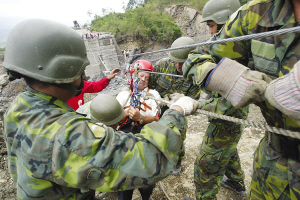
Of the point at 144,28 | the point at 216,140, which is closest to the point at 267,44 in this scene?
the point at 216,140

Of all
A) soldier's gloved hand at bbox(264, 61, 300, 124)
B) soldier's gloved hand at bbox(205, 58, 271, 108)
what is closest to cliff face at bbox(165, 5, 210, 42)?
soldier's gloved hand at bbox(205, 58, 271, 108)

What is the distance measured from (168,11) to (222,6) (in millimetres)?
35876

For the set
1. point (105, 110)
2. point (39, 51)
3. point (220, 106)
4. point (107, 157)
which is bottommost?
point (105, 110)

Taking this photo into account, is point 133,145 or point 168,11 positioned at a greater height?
point 168,11

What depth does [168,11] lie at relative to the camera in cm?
3406

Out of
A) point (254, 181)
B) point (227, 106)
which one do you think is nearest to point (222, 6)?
point (227, 106)

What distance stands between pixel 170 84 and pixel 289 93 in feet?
8.84

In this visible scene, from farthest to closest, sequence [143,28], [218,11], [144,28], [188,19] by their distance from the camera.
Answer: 1. [188,19]
2. [144,28]
3. [143,28]
4. [218,11]

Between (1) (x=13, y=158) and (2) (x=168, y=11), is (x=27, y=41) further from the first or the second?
(2) (x=168, y=11)

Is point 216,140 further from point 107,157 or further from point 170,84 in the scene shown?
point 107,157

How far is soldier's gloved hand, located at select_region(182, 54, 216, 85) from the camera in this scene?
128 cm

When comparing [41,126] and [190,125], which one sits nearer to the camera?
[41,126]

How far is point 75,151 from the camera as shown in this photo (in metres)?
0.93

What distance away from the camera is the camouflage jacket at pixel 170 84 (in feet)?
10.8
